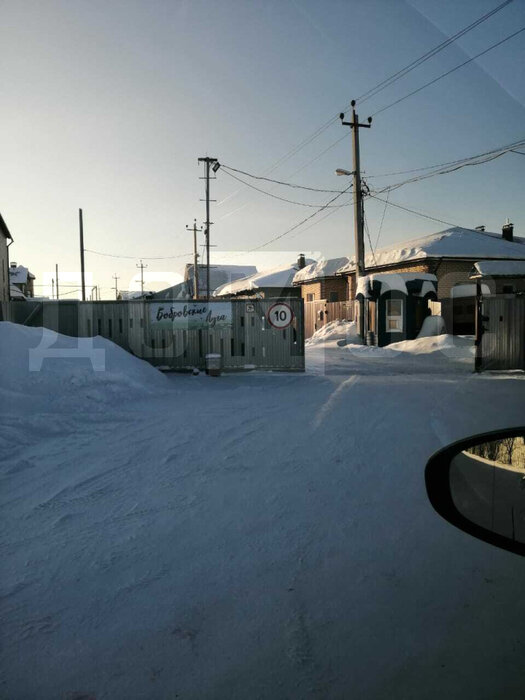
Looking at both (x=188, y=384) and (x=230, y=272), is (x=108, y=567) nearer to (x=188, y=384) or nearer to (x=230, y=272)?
(x=188, y=384)

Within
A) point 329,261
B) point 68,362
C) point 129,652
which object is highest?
point 329,261

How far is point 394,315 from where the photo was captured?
23.8 metres

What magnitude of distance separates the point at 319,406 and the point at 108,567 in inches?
238

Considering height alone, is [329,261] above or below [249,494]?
above

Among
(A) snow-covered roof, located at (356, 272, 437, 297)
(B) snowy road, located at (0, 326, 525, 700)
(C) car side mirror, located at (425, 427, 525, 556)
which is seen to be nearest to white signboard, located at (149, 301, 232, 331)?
(B) snowy road, located at (0, 326, 525, 700)

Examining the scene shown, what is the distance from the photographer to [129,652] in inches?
95.4

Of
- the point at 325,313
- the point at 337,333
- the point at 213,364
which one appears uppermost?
the point at 325,313

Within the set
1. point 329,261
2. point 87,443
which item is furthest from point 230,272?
point 87,443

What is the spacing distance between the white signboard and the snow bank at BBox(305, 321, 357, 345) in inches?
509

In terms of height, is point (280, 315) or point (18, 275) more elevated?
point (18, 275)

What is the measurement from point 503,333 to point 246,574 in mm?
12612

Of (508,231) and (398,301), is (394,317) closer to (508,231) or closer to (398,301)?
(398,301)

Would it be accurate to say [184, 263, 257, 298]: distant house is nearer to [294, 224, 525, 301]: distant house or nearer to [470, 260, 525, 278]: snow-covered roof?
[294, 224, 525, 301]: distant house

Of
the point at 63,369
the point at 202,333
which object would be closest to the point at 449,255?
the point at 202,333
